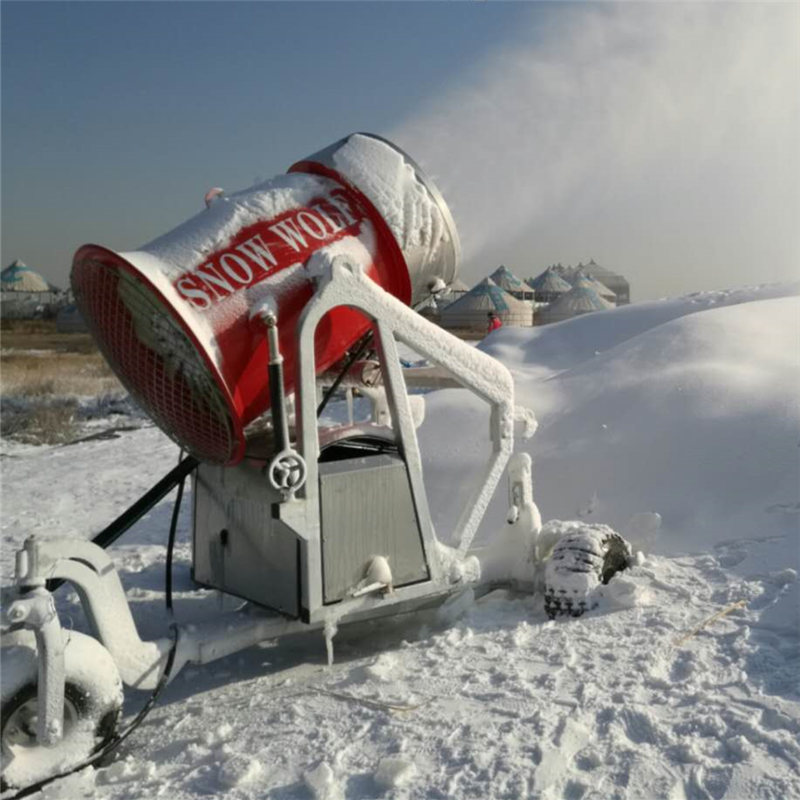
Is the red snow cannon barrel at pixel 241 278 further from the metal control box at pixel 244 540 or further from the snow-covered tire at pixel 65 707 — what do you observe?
the snow-covered tire at pixel 65 707

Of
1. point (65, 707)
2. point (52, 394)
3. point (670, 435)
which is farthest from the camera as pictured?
point (52, 394)

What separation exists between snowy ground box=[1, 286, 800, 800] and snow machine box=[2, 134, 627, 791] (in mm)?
241

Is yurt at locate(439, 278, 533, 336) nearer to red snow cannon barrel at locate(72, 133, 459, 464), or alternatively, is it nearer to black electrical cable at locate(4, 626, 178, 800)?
red snow cannon barrel at locate(72, 133, 459, 464)

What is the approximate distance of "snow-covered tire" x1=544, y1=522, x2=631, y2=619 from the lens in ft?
12.9

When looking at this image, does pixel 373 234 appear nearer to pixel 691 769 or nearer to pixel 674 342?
pixel 691 769

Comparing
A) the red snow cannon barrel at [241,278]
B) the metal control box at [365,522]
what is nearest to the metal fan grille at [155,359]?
the red snow cannon barrel at [241,278]

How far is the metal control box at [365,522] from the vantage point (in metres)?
3.34

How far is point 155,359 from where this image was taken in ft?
10.8

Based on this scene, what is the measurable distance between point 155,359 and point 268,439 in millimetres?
591

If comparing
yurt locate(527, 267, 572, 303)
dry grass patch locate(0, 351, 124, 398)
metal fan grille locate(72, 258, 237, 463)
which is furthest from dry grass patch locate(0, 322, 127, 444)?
yurt locate(527, 267, 572, 303)

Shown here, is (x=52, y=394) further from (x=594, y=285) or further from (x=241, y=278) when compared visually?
(x=594, y=285)

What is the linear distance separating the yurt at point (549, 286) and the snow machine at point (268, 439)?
4618 centimetres

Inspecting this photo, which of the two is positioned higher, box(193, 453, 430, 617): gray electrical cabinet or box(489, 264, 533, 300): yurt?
box(193, 453, 430, 617): gray electrical cabinet

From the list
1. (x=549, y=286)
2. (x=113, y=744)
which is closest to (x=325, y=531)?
(x=113, y=744)
